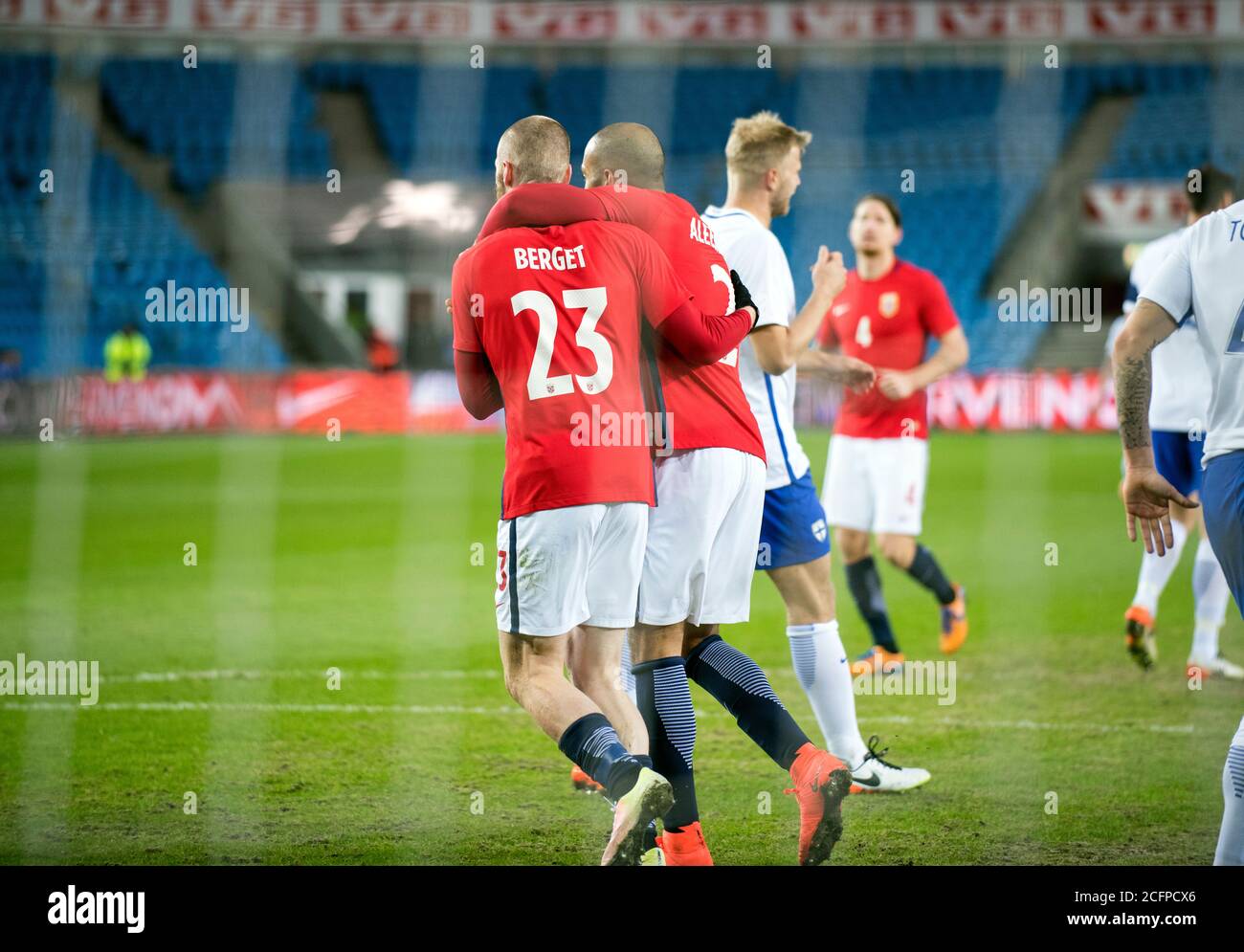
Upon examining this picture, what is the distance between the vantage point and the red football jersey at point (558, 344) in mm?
3811

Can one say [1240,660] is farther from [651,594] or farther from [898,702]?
[651,594]

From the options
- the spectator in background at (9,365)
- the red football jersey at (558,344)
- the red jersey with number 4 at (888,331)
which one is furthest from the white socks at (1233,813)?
the spectator in background at (9,365)

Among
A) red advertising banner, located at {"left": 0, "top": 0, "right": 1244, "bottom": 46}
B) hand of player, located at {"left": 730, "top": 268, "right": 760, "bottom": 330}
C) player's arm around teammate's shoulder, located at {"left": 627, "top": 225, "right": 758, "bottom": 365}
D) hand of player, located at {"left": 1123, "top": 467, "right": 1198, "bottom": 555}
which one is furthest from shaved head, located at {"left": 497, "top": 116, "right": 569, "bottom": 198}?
red advertising banner, located at {"left": 0, "top": 0, "right": 1244, "bottom": 46}

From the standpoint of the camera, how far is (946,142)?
27.0 meters

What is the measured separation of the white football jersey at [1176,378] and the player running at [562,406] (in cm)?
357

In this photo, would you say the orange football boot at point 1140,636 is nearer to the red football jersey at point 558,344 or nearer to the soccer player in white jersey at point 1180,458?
the soccer player in white jersey at point 1180,458

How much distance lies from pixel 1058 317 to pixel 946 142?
14.0 feet

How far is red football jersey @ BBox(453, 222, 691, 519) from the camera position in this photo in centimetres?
381

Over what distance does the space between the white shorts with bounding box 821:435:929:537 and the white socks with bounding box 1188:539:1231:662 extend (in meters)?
1.39

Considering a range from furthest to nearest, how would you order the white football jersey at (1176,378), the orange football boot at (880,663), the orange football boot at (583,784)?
the orange football boot at (880,663) < the white football jersey at (1176,378) < the orange football boot at (583,784)

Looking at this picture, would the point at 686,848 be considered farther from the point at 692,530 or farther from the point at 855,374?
the point at 855,374

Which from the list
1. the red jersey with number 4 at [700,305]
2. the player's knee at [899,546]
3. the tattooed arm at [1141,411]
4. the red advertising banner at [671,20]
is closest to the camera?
the tattooed arm at [1141,411]

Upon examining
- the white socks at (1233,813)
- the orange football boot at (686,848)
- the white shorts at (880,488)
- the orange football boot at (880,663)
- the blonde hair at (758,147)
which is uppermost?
the blonde hair at (758,147)

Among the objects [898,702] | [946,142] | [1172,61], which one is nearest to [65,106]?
[946,142]
